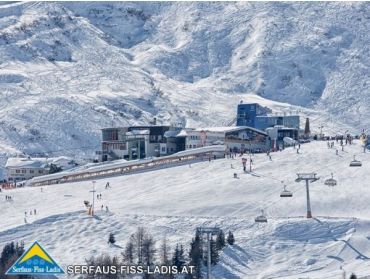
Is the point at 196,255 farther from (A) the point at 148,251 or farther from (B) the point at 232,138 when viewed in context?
(B) the point at 232,138

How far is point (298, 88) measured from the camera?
637 ft

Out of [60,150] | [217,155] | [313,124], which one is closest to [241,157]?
[217,155]

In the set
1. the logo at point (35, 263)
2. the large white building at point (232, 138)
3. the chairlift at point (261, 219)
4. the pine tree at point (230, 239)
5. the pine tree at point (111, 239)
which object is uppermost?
the logo at point (35, 263)

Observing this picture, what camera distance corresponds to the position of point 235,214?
86500 millimetres

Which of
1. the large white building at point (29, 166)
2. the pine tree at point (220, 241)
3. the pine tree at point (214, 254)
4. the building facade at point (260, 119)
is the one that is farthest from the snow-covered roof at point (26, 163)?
the pine tree at point (214, 254)

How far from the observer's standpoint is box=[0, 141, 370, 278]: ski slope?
7756 cm

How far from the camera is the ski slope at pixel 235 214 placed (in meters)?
77.6

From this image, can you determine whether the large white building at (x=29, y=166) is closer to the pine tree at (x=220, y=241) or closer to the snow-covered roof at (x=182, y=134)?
the snow-covered roof at (x=182, y=134)

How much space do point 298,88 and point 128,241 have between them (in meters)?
115

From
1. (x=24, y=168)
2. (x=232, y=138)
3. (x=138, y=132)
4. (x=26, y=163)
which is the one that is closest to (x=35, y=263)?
(x=232, y=138)

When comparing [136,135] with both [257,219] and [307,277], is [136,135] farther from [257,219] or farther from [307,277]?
[307,277]

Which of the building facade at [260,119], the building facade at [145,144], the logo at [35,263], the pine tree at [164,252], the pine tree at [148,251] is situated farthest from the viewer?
the building facade at [260,119]

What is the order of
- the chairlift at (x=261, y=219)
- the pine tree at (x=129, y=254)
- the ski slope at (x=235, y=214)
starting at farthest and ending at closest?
1. the chairlift at (x=261, y=219)
2. the ski slope at (x=235, y=214)
3. the pine tree at (x=129, y=254)

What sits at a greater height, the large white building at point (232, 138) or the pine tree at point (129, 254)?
the large white building at point (232, 138)
